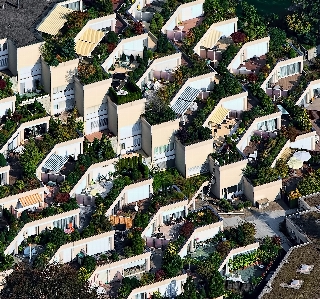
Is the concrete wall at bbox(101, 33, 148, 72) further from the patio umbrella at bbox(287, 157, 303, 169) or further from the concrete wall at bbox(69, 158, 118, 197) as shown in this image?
the patio umbrella at bbox(287, 157, 303, 169)

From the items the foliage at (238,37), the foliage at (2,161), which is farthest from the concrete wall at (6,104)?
the foliage at (238,37)

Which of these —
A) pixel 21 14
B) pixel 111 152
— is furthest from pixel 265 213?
pixel 21 14

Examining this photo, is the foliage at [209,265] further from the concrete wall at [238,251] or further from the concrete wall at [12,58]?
the concrete wall at [12,58]

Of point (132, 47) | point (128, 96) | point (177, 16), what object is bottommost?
point (128, 96)

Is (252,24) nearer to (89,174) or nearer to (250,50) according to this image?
(250,50)

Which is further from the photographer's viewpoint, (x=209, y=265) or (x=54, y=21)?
(x=54, y=21)

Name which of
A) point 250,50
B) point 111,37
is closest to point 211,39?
point 250,50
